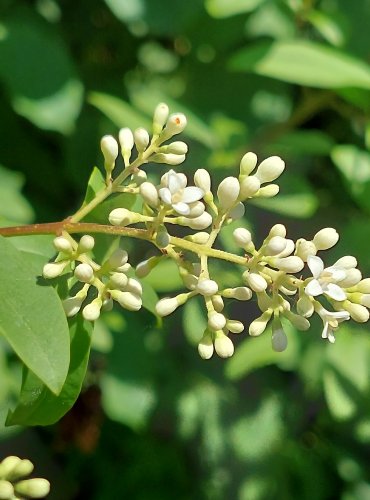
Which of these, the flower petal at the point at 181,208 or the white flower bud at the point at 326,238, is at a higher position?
the flower petal at the point at 181,208

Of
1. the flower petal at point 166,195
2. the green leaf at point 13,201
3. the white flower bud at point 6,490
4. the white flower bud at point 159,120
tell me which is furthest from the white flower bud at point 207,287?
the green leaf at point 13,201

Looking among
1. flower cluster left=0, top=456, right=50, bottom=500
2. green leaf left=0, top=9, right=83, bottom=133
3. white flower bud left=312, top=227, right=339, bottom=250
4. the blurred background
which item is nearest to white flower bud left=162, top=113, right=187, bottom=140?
white flower bud left=312, top=227, right=339, bottom=250

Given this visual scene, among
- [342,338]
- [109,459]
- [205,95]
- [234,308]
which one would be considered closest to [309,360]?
[342,338]

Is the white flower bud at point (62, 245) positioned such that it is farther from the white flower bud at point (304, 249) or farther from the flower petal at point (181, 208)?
the white flower bud at point (304, 249)

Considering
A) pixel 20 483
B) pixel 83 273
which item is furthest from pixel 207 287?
pixel 20 483

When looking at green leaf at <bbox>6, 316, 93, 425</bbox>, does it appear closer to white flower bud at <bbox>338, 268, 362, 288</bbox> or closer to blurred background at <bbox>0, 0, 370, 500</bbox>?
white flower bud at <bbox>338, 268, 362, 288</bbox>

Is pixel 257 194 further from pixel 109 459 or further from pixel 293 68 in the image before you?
pixel 109 459

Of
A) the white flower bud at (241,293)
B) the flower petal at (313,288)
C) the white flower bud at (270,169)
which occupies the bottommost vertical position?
the white flower bud at (241,293)
